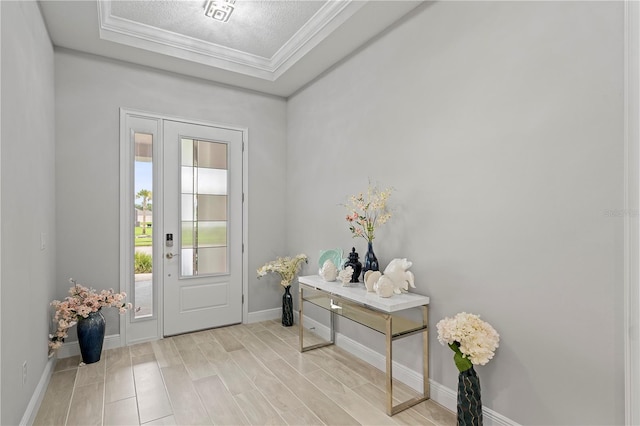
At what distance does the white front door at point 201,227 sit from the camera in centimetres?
366

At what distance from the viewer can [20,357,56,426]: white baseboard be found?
6.72 feet

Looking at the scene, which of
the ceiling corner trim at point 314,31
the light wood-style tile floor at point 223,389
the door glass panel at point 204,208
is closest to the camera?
the light wood-style tile floor at point 223,389

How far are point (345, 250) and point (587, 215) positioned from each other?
198 cm

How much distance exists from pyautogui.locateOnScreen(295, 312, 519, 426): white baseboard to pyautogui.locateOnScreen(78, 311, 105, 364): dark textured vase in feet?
6.67

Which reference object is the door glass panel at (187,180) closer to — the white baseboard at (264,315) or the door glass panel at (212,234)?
the door glass panel at (212,234)

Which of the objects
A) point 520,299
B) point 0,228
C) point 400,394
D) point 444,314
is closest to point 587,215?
point 520,299

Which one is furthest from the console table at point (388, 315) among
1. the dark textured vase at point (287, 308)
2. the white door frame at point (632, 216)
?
the dark textured vase at point (287, 308)

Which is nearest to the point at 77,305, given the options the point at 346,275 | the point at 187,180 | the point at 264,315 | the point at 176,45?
the point at 187,180

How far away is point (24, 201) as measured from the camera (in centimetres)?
207

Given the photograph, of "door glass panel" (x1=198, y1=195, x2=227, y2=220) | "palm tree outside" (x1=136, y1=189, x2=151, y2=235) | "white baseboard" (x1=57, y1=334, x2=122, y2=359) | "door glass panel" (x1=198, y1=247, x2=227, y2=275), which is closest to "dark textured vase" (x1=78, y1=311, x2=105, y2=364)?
"white baseboard" (x1=57, y1=334, x2=122, y2=359)

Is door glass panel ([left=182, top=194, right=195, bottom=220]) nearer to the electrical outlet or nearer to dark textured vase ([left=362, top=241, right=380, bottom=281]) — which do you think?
the electrical outlet

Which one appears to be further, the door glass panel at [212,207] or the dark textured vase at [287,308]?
the dark textured vase at [287,308]

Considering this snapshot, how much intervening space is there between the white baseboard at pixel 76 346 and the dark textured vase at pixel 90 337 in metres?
0.23

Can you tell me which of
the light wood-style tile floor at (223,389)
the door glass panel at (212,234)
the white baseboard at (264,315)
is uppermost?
the door glass panel at (212,234)
